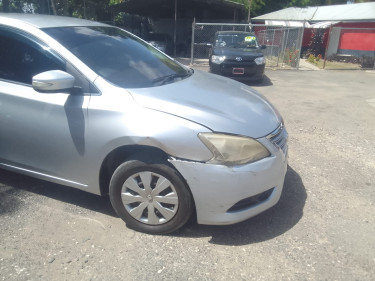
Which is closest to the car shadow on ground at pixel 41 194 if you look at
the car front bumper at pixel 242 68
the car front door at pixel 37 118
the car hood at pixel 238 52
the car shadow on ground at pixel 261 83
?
the car front door at pixel 37 118

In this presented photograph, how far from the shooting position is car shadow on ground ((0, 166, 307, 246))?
110 inches

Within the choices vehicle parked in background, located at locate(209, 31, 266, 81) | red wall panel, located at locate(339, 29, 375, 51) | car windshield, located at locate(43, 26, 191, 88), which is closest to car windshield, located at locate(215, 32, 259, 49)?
vehicle parked in background, located at locate(209, 31, 266, 81)

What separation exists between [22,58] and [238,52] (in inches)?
306

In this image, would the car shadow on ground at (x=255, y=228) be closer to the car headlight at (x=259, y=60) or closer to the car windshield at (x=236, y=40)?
the car headlight at (x=259, y=60)

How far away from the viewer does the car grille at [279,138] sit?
8.97ft

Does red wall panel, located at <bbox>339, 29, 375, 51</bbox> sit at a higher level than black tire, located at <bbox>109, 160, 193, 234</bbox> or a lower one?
higher

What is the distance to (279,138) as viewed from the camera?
2859 millimetres

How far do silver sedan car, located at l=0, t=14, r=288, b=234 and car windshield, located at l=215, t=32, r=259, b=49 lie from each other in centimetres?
807

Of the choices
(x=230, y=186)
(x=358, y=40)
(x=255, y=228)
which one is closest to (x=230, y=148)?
(x=230, y=186)

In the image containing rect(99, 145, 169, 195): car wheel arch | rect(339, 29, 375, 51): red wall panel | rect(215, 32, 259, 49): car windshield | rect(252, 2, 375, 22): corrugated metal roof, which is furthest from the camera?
rect(252, 2, 375, 22): corrugated metal roof

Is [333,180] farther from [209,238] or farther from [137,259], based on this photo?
[137,259]

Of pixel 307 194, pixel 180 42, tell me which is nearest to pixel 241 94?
pixel 307 194

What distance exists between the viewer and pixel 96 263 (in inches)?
96.3

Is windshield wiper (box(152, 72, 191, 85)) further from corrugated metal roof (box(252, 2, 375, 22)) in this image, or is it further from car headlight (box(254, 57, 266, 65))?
corrugated metal roof (box(252, 2, 375, 22))
